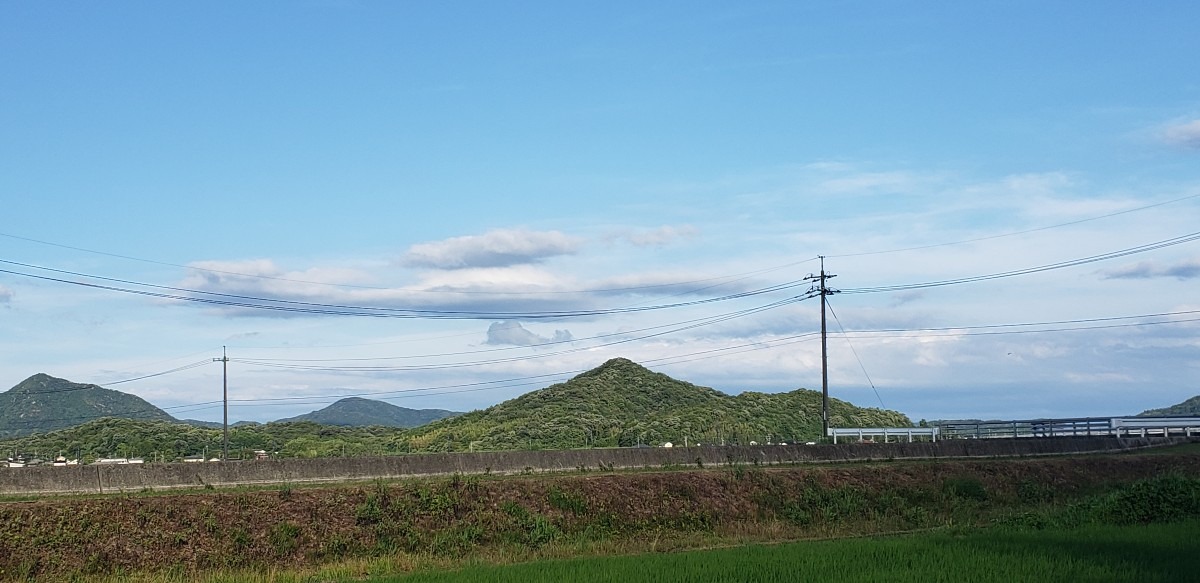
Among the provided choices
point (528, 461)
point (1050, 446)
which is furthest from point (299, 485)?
point (1050, 446)

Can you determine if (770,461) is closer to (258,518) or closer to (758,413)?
(258,518)

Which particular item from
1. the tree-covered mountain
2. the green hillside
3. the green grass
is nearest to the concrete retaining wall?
the green grass

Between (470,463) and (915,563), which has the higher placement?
(470,463)

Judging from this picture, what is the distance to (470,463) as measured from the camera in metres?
43.3

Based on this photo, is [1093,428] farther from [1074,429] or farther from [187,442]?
[187,442]

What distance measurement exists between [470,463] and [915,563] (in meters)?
22.5

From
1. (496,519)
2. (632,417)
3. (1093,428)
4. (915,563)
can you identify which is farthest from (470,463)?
(632,417)

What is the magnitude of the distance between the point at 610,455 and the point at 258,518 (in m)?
19.1

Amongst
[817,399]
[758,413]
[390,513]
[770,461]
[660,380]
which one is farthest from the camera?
[660,380]

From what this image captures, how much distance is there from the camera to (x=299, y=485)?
37.4 m

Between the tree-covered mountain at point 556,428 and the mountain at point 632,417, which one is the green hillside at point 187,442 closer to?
the tree-covered mountain at point 556,428

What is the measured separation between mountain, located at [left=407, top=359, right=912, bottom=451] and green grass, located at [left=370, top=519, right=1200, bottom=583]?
4294cm

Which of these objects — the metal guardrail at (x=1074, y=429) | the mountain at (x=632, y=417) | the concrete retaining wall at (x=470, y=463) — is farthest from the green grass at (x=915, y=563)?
the mountain at (x=632, y=417)

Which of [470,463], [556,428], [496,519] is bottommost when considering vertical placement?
[496,519]
